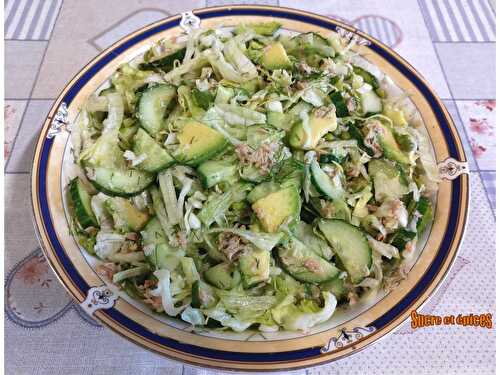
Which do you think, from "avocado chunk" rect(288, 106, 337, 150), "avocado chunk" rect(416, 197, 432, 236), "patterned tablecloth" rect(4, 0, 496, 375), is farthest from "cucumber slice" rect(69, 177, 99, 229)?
"avocado chunk" rect(416, 197, 432, 236)

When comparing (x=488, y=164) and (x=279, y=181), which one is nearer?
(x=279, y=181)

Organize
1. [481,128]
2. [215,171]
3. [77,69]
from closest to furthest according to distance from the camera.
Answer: [215,171] → [481,128] → [77,69]

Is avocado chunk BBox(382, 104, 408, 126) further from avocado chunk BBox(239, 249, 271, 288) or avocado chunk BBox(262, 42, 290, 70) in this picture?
avocado chunk BBox(239, 249, 271, 288)

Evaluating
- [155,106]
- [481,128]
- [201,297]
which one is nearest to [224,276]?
[201,297]

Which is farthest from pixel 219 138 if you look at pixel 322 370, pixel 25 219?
pixel 25 219

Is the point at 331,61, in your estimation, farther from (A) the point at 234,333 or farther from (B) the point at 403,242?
(A) the point at 234,333

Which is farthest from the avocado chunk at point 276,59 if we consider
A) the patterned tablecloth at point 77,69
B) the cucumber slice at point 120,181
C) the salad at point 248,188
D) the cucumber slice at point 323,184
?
the patterned tablecloth at point 77,69

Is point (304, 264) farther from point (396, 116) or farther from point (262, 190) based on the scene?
point (396, 116)

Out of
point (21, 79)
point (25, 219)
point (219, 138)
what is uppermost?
point (219, 138)
